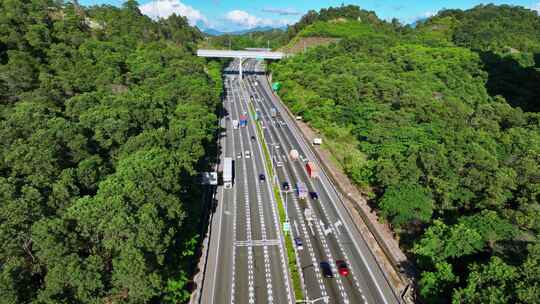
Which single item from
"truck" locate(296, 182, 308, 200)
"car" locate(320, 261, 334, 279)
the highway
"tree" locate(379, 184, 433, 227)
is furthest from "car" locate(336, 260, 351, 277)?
"truck" locate(296, 182, 308, 200)

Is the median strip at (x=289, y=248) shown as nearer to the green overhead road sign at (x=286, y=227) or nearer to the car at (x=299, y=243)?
the car at (x=299, y=243)

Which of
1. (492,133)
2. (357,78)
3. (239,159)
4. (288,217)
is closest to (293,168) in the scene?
(239,159)

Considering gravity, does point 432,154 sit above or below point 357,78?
below

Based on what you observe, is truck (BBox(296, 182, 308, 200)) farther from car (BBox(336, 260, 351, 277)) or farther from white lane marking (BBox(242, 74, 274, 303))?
car (BBox(336, 260, 351, 277))

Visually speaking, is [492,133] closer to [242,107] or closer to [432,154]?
[432,154]

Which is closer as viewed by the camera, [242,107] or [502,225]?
[502,225]

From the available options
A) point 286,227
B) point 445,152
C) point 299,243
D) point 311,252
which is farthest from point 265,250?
point 445,152

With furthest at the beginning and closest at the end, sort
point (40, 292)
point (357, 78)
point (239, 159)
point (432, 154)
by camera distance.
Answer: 1. point (357, 78)
2. point (239, 159)
3. point (432, 154)
4. point (40, 292)
